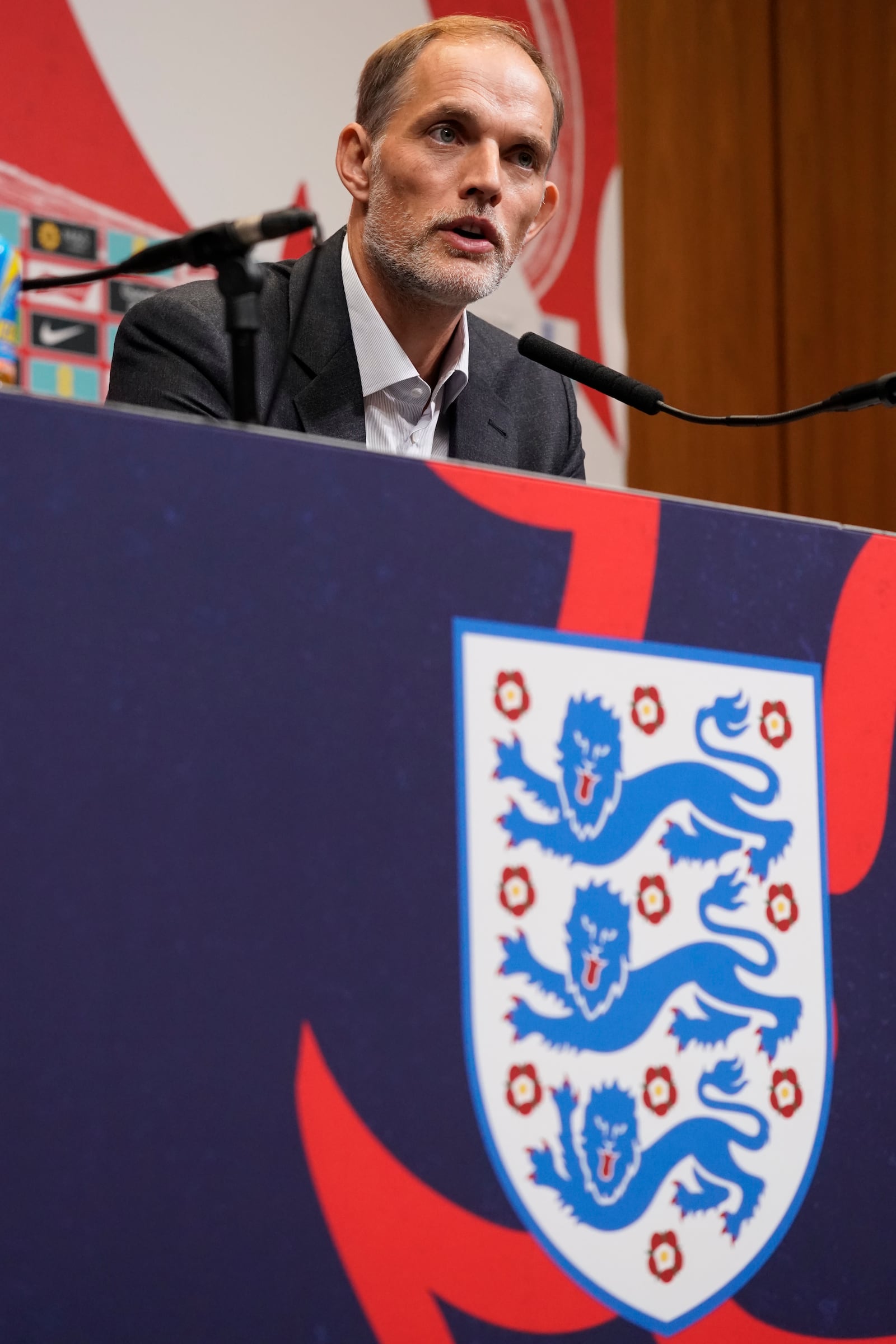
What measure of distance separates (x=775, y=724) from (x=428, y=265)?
32.0 inches

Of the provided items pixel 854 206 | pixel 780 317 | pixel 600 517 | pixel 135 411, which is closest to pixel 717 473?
pixel 780 317

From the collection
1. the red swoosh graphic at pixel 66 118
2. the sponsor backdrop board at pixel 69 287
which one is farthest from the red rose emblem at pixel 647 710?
the red swoosh graphic at pixel 66 118

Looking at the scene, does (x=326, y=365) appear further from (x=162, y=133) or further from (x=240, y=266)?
(x=162, y=133)

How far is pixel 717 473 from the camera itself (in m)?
2.81

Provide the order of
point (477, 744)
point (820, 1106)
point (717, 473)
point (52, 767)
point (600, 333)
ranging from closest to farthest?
point (52, 767) → point (477, 744) → point (820, 1106) → point (600, 333) → point (717, 473)

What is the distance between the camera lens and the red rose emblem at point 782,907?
85 cm

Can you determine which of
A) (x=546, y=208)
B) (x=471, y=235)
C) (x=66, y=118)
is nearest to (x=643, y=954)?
(x=471, y=235)

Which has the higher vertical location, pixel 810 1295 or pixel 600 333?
pixel 600 333

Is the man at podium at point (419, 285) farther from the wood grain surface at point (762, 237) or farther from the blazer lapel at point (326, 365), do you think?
the wood grain surface at point (762, 237)

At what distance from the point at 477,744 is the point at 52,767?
0.21 meters

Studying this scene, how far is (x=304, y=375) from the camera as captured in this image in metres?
1.46

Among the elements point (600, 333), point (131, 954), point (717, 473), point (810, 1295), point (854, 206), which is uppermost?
point (854, 206)

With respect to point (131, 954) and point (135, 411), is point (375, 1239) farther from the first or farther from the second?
point (135, 411)

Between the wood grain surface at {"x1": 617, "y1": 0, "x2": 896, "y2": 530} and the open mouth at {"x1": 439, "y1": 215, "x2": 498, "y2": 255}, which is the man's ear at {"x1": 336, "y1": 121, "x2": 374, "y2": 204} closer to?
the open mouth at {"x1": 439, "y1": 215, "x2": 498, "y2": 255}
